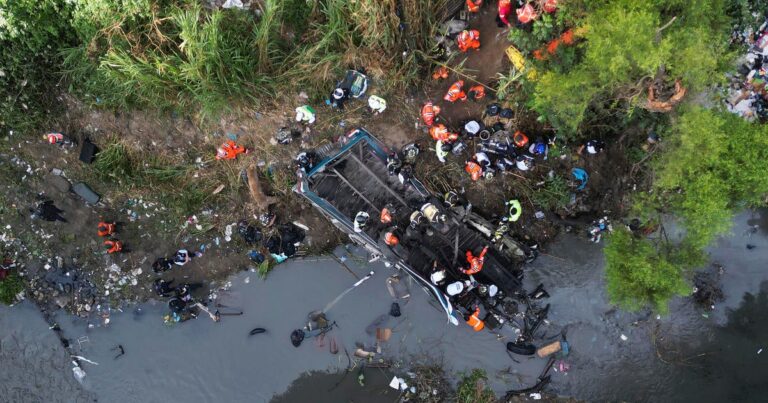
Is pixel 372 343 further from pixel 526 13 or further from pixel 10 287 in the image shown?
pixel 10 287

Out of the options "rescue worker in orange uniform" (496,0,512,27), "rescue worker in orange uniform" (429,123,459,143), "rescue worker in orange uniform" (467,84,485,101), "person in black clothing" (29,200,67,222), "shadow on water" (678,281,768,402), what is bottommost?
"shadow on water" (678,281,768,402)

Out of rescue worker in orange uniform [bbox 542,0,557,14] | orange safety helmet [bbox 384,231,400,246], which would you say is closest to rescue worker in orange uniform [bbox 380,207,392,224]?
orange safety helmet [bbox 384,231,400,246]

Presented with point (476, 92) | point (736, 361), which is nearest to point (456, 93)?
point (476, 92)

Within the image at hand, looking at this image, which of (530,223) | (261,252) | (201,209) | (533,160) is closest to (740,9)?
(533,160)

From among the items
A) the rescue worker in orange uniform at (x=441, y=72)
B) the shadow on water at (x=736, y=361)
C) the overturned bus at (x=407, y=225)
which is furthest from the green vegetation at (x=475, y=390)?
the rescue worker in orange uniform at (x=441, y=72)

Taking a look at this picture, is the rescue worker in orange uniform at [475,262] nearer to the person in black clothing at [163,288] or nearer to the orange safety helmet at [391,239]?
the orange safety helmet at [391,239]

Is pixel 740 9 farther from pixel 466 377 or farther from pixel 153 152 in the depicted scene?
pixel 153 152

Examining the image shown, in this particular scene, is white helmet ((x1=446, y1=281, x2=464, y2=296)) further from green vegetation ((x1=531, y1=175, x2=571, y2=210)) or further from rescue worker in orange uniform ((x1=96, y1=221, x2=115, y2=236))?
rescue worker in orange uniform ((x1=96, y1=221, x2=115, y2=236))
